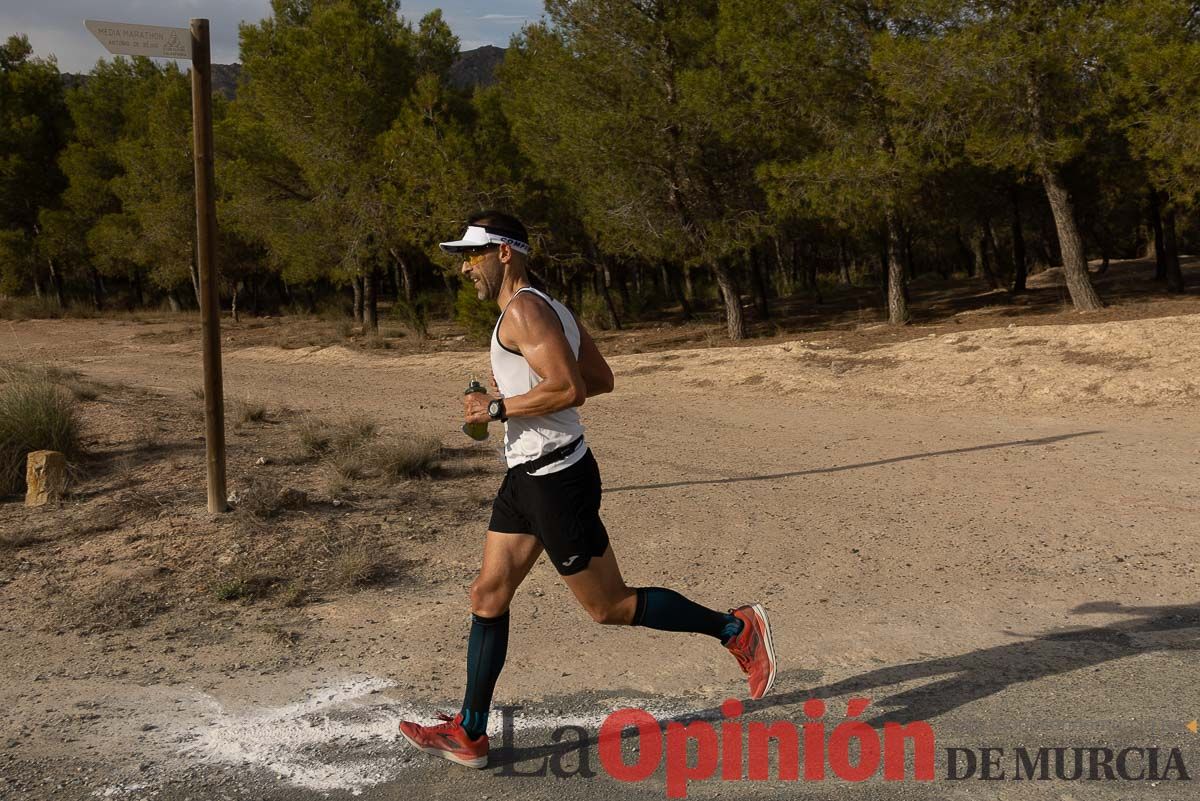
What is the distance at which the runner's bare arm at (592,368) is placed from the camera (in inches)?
148

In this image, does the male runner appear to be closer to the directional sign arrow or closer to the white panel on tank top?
the white panel on tank top

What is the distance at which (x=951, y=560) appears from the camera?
603 centimetres

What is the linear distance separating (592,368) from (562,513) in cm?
60

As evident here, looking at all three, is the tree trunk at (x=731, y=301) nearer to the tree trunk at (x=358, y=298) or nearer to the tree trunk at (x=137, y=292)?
the tree trunk at (x=358, y=298)

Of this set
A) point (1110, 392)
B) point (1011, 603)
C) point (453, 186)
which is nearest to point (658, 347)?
point (453, 186)

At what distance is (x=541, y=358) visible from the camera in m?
3.39

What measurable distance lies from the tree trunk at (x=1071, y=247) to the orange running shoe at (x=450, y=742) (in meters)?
17.4

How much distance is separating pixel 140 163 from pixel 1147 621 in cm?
3535

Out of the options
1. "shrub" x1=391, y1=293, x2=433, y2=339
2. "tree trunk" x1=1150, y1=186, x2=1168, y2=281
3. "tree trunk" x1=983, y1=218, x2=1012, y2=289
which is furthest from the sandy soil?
"tree trunk" x1=983, y1=218, x2=1012, y2=289

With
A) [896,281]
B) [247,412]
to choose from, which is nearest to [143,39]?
[247,412]

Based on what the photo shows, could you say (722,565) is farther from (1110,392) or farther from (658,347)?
(658,347)

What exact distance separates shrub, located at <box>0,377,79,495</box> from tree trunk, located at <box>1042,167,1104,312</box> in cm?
1600

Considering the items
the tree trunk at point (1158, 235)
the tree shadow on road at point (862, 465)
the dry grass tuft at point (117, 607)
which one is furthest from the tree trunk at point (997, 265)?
the dry grass tuft at point (117, 607)

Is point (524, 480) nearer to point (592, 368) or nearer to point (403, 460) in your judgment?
point (592, 368)
